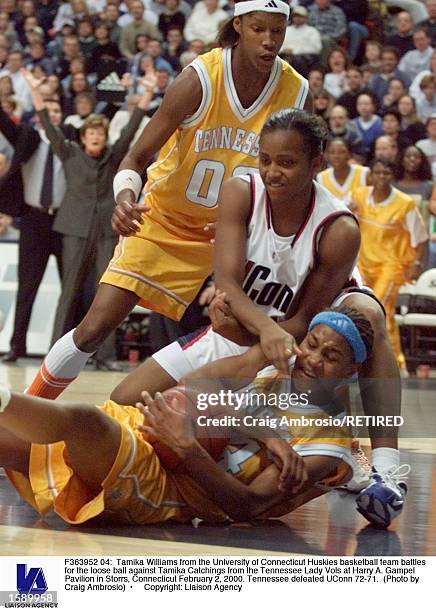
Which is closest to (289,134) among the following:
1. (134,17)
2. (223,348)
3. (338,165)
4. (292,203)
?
(292,203)

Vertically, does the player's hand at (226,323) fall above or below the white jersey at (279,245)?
below

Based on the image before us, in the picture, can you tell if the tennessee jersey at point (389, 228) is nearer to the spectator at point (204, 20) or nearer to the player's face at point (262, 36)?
Result: the spectator at point (204, 20)

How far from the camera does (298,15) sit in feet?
41.4

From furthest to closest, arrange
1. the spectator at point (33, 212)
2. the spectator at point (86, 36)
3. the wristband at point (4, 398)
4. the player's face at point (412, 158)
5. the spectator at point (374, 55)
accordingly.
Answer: the spectator at point (86, 36) < the spectator at point (374, 55) < the player's face at point (412, 158) < the spectator at point (33, 212) < the wristband at point (4, 398)

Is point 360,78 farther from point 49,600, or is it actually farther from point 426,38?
point 49,600

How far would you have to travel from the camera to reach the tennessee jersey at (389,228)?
9195mm

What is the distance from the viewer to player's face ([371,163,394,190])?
9195 mm

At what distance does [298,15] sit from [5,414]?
1006 cm

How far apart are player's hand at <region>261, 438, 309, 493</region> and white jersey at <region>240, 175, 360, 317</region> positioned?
0.61 m

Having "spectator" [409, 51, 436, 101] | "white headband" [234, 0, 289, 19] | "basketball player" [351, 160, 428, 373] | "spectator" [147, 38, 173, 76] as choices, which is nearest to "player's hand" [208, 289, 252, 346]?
"white headband" [234, 0, 289, 19]

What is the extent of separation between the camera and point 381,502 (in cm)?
378

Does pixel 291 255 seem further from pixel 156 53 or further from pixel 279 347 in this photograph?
pixel 156 53

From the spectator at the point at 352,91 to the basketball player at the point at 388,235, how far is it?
2351 millimetres

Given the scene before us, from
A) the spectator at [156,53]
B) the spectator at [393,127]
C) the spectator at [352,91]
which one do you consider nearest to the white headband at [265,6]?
the spectator at [393,127]
